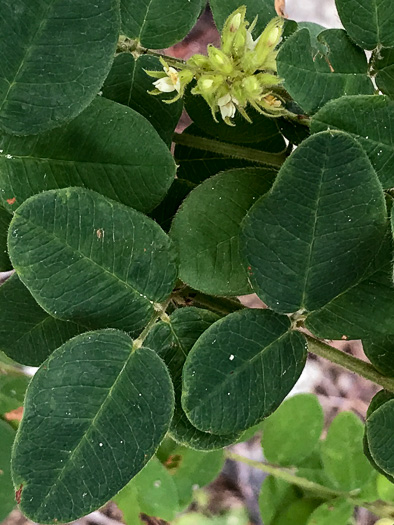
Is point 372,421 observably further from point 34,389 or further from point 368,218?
point 34,389

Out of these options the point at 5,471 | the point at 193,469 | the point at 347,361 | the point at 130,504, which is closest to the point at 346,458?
the point at 193,469

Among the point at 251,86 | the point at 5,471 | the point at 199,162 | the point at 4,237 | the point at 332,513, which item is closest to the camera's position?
the point at 251,86

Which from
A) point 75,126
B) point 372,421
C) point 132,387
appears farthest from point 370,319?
point 75,126

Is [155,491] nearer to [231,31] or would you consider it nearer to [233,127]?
[233,127]

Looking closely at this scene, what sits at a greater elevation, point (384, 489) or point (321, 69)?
point (321, 69)

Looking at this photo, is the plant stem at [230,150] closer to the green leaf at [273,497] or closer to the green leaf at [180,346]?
the green leaf at [180,346]
